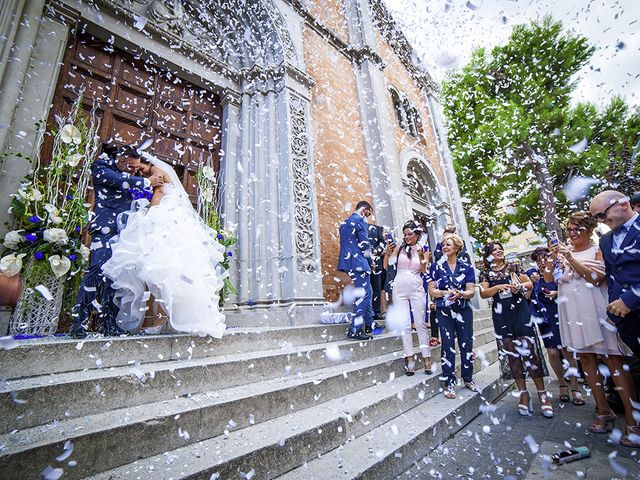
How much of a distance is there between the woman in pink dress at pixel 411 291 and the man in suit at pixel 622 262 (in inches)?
71.9

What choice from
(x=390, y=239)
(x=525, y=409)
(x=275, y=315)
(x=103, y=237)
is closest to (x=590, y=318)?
(x=525, y=409)

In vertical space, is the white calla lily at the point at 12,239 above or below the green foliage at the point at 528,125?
below

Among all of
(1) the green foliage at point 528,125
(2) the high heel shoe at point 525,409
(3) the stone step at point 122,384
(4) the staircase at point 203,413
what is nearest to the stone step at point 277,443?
(4) the staircase at point 203,413

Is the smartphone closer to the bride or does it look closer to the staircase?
the staircase

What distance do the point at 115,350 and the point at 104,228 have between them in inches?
55.6

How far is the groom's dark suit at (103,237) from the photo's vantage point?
9.55 feet

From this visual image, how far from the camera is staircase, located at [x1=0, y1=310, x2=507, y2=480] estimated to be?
60.6 inches

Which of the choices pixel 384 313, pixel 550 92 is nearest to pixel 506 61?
pixel 550 92

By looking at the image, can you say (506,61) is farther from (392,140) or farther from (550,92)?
(392,140)

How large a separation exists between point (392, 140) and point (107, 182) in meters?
7.55

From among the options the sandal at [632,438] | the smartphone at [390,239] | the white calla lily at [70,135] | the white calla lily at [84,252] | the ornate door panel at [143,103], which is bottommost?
the sandal at [632,438]

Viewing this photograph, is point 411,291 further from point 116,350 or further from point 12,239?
point 12,239

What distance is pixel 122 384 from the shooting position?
6.41ft

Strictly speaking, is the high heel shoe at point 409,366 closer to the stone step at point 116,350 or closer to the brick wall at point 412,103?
the stone step at point 116,350
